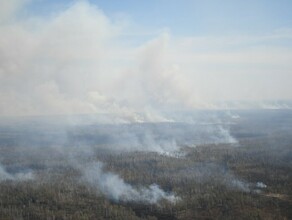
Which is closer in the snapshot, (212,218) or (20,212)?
(212,218)

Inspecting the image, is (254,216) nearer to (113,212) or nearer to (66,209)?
(113,212)

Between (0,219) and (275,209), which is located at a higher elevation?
(275,209)

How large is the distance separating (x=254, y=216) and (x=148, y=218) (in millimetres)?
46093

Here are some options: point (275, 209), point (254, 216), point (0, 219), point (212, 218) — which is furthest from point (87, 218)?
point (275, 209)

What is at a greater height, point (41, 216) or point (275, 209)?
point (275, 209)

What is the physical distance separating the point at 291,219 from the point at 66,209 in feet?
331

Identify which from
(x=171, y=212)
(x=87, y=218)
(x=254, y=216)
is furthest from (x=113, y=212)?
(x=254, y=216)

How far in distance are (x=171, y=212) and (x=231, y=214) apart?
27.5m

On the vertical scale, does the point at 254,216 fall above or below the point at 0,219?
above

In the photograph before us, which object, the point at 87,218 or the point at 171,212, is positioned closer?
the point at 87,218

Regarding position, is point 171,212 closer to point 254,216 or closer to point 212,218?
point 212,218

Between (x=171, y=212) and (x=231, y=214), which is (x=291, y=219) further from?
(x=171, y=212)

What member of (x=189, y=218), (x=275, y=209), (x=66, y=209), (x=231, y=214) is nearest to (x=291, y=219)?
(x=275, y=209)

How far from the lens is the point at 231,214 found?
620 ft
